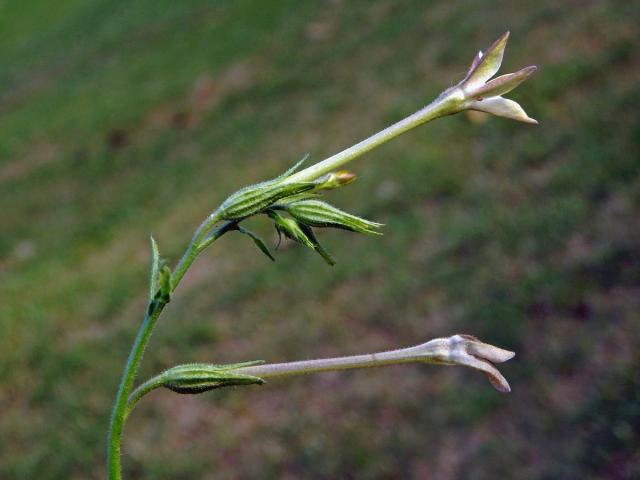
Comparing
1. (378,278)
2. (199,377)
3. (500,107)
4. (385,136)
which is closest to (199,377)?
(199,377)

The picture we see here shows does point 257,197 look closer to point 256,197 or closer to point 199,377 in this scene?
point 256,197

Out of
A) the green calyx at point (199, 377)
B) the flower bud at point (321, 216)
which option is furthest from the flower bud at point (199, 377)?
the flower bud at point (321, 216)

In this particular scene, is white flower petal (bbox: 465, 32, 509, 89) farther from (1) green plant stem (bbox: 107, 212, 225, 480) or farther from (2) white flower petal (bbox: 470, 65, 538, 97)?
(1) green plant stem (bbox: 107, 212, 225, 480)

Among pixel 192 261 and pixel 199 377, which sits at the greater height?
pixel 192 261

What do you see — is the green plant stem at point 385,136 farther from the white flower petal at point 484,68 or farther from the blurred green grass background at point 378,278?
the blurred green grass background at point 378,278

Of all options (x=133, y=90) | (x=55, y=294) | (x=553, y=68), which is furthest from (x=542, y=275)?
(x=133, y=90)

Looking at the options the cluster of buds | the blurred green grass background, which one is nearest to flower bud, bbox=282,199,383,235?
the cluster of buds

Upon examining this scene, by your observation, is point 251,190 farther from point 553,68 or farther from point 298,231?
point 553,68
